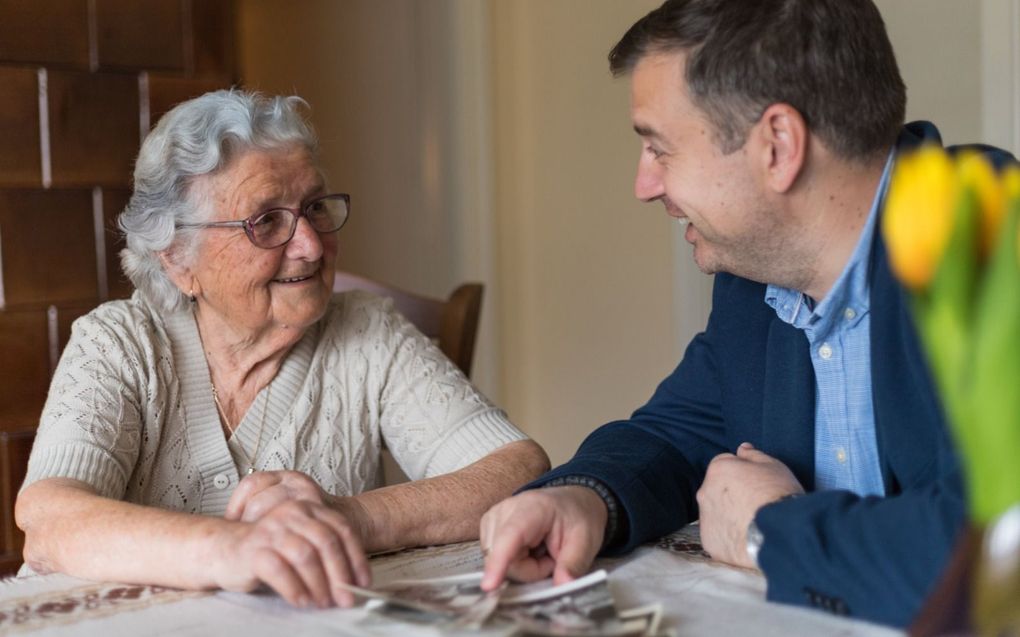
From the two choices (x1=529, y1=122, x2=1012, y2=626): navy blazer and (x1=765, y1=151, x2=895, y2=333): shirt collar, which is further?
(x1=765, y1=151, x2=895, y2=333): shirt collar

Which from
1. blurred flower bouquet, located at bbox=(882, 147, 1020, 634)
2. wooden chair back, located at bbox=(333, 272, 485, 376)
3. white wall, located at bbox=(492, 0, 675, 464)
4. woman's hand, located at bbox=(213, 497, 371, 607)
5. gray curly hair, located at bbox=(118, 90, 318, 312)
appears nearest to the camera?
blurred flower bouquet, located at bbox=(882, 147, 1020, 634)

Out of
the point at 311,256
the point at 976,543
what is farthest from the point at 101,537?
the point at 976,543

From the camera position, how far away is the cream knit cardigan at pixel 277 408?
1.67 meters

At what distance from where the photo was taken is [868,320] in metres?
1.34

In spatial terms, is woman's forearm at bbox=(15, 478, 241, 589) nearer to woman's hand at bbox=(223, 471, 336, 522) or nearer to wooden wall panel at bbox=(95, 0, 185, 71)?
woman's hand at bbox=(223, 471, 336, 522)

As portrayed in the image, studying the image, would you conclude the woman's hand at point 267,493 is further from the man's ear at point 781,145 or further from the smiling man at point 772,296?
the man's ear at point 781,145

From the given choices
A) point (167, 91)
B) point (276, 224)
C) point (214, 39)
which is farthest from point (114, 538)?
point (214, 39)

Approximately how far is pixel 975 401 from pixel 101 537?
3.19 ft

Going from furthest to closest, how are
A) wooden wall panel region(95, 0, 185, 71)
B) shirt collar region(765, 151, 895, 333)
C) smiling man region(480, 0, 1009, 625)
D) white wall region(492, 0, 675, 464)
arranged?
1. white wall region(492, 0, 675, 464)
2. wooden wall panel region(95, 0, 185, 71)
3. shirt collar region(765, 151, 895, 333)
4. smiling man region(480, 0, 1009, 625)

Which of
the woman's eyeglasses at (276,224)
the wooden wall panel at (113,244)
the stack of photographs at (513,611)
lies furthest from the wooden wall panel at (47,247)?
the stack of photographs at (513,611)

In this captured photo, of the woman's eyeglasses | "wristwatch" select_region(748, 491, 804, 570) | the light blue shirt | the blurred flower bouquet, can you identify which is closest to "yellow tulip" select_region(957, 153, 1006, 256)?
the blurred flower bouquet

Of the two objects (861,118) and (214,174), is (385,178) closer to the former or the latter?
(214,174)

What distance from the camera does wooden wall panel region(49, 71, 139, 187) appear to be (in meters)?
2.47

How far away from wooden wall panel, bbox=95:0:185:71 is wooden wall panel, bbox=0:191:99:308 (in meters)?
0.31
